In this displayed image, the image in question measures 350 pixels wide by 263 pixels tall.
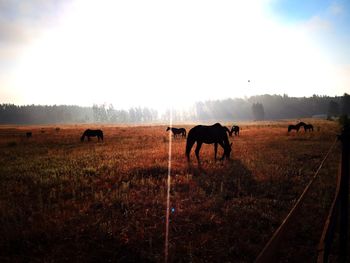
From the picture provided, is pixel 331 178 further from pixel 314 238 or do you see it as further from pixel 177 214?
pixel 177 214

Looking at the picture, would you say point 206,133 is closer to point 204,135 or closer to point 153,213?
point 204,135

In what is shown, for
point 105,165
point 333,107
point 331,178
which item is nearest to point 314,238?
point 331,178

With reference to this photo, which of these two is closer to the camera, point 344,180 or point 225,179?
point 344,180

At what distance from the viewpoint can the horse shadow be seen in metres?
9.70

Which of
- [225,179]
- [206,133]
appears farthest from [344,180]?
[206,133]

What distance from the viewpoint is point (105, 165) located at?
15414 millimetres

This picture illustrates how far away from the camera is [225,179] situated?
11.5 m

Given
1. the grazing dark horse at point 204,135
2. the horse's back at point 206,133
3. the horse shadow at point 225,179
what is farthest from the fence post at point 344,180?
the horse's back at point 206,133

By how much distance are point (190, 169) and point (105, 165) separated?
17.4 feet

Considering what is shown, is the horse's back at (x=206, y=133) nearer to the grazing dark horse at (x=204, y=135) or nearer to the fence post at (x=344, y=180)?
the grazing dark horse at (x=204, y=135)

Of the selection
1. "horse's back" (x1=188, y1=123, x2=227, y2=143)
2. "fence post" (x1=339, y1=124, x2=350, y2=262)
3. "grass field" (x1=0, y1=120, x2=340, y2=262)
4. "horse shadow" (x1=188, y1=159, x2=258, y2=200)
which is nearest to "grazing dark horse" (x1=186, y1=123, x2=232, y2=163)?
"horse's back" (x1=188, y1=123, x2=227, y2=143)

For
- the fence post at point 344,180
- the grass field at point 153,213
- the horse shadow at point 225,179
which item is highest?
→ the fence post at point 344,180

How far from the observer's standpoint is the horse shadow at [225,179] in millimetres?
9698

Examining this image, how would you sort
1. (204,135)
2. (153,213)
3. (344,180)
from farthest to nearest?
(204,135)
(153,213)
(344,180)
